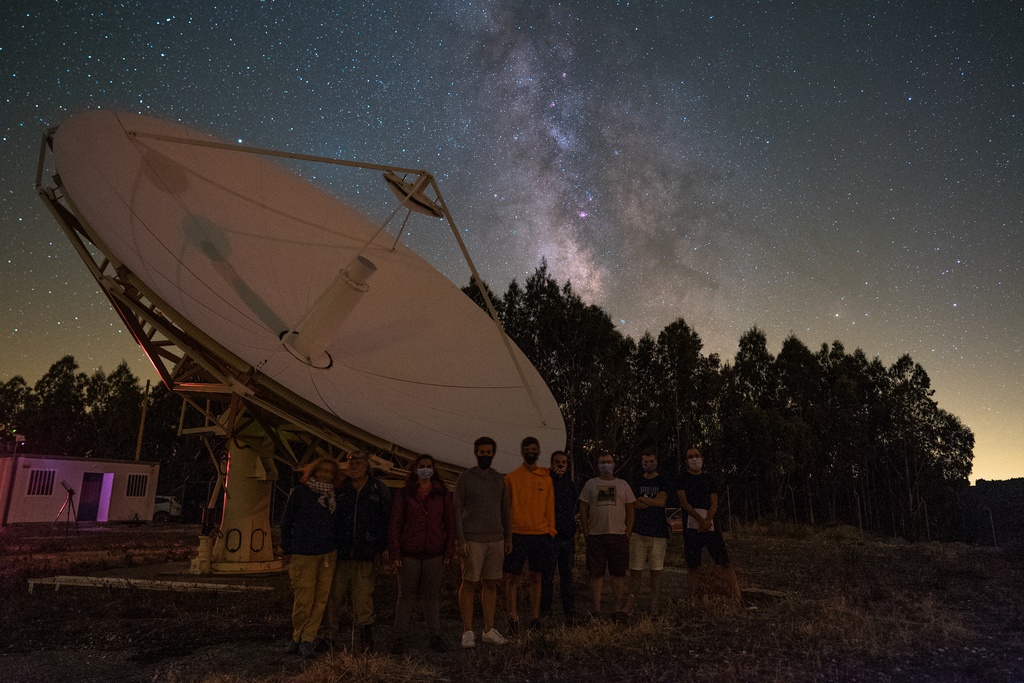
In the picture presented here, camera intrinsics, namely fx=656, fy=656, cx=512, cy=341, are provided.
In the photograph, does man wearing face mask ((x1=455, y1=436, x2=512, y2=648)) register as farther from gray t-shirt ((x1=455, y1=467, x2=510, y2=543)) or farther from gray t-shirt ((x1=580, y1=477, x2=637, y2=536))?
gray t-shirt ((x1=580, y1=477, x2=637, y2=536))

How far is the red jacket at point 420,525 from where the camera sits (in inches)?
212

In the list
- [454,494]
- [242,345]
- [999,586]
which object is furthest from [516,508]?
[999,586]

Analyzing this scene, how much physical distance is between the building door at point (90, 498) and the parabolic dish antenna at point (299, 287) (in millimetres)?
30309

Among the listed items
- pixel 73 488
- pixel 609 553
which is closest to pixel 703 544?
pixel 609 553

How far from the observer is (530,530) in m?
6.20

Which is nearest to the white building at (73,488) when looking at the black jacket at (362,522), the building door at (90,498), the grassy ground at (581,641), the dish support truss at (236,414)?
the building door at (90,498)

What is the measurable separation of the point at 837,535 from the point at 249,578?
23.5 meters

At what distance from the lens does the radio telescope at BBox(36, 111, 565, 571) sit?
7.78 meters

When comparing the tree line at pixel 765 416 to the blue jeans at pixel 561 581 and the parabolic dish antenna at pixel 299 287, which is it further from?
the blue jeans at pixel 561 581

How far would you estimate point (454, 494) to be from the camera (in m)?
5.73

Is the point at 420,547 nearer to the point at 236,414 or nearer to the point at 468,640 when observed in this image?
the point at 468,640

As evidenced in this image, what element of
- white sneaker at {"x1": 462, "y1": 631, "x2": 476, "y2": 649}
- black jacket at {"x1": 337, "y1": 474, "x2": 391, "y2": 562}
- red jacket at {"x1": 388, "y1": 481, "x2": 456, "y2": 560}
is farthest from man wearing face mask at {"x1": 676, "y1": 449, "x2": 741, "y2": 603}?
black jacket at {"x1": 337, "y1": 474, "x2": 391, "y2": 562}

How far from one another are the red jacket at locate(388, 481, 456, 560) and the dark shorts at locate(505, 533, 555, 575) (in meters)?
0.78

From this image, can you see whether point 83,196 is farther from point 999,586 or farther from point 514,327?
point 514,327
